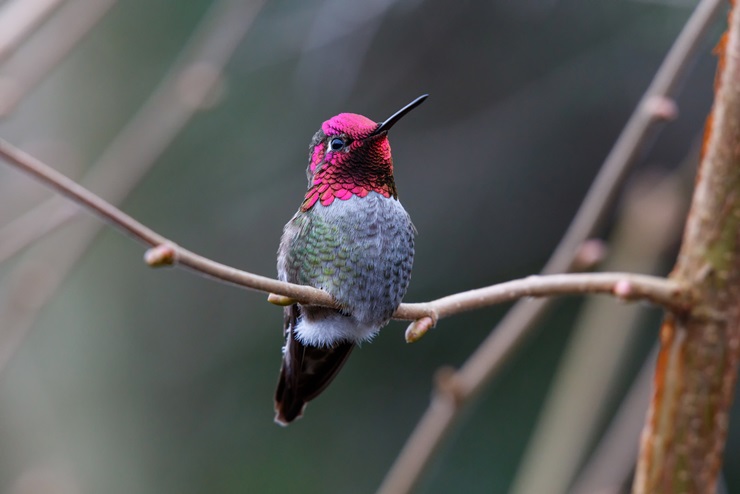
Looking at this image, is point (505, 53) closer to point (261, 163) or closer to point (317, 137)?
point (261, 163)

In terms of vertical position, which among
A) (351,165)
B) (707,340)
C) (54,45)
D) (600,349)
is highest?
(54,45)

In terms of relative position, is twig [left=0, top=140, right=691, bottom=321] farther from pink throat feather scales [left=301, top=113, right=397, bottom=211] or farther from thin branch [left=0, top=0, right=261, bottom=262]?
thin branch [left=0, top=0, right=261, bottom=262]

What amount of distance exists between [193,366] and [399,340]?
41.5 inches

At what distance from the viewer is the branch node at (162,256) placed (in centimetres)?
69

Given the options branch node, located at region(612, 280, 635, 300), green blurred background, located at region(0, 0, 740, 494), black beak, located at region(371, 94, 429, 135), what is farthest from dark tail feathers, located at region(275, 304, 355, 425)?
green blurred background, located at region(0, 0, 740, 494)

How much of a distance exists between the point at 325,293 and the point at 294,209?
2025mm

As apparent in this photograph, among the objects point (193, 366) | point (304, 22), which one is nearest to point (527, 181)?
point (304, 22)

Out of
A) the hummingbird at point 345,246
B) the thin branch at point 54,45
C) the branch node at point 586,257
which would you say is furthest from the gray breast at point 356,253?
the thin branch at point 54,45

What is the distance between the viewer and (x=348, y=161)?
4.08 ft

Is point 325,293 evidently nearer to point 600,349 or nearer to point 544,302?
point 544,302

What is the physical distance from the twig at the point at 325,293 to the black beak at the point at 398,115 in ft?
0.79

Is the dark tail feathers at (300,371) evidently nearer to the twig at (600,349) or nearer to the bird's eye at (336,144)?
the bird's eye at (336,144)

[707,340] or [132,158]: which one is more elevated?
[132,158]

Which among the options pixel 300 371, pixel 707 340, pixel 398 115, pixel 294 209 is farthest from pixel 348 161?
pixel 294 209
